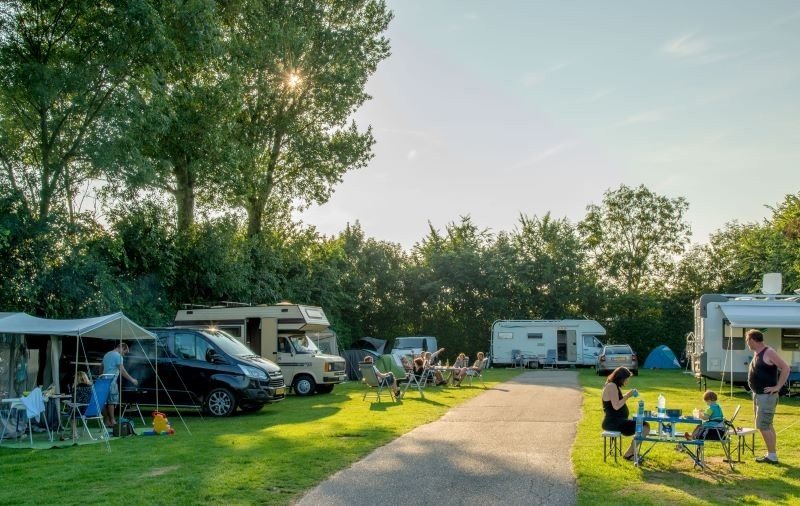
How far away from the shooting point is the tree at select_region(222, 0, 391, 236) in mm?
24562

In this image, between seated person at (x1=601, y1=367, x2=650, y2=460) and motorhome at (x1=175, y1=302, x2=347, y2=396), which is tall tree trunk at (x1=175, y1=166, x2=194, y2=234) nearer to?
motorhome at (x1=175, y1=302, x2=347, y2=396)

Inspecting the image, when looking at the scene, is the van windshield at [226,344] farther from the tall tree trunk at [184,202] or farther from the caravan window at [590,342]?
the caravan window at [590,342]

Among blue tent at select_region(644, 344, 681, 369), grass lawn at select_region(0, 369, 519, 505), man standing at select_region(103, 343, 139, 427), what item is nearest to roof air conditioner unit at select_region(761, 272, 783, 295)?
grass lawn at select_region(0, 369, 519, 505)

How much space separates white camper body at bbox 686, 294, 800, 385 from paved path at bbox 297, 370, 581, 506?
6490 millimetres

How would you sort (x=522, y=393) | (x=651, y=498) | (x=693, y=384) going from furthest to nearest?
(x=693, y=384) → (x=522, y=393) → (x=651, y=498)

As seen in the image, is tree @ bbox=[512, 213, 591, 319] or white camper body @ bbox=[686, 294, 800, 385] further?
tree @ bbox=[512, 213, 591, 319]

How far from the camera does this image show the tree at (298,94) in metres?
24.6

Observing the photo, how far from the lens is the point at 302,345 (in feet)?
67.1

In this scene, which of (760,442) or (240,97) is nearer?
(760,442)

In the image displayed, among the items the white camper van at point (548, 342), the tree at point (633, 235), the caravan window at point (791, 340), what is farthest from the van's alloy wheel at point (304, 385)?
the tree at point (633, 235)

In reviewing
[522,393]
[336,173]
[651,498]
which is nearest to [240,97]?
[336,173]

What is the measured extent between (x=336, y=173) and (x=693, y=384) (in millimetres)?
14271

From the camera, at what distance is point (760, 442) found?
1043 centimetres

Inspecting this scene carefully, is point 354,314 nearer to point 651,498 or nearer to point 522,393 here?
point 522,393
